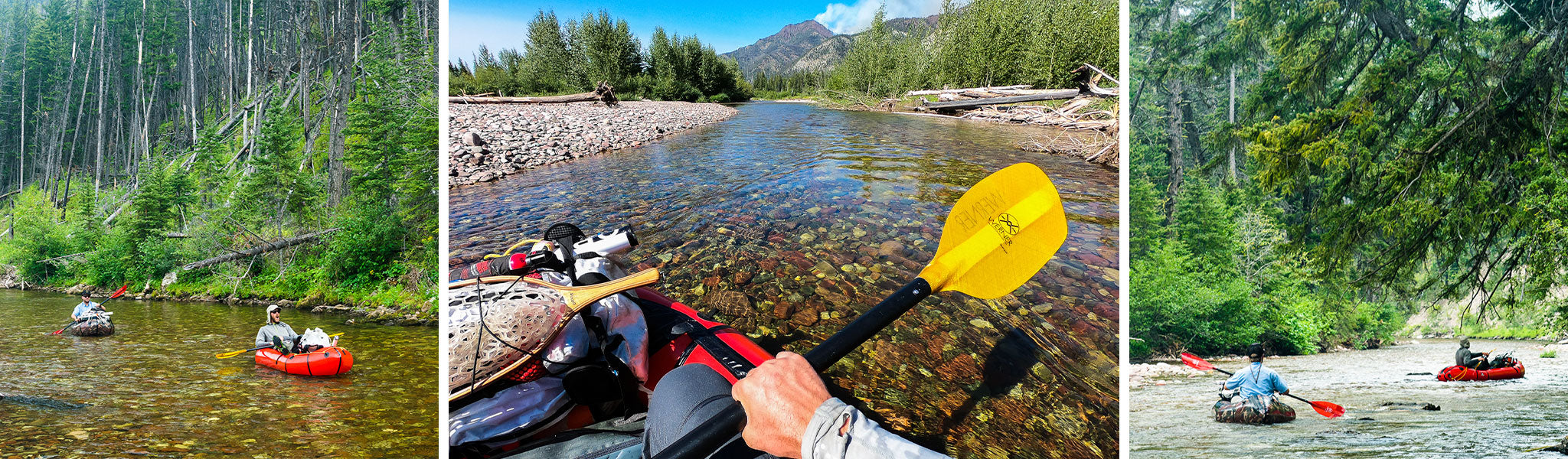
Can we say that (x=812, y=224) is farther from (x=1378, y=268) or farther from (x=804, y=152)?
(x=1378, y=268)

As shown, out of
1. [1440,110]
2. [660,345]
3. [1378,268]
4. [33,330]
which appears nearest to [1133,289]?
[1378,268]

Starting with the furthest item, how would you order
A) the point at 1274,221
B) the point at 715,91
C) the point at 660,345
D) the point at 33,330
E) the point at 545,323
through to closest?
the point at 715,91
the point at 33,330
the point at 1274,221
the point at 660,345
the point at 545,323

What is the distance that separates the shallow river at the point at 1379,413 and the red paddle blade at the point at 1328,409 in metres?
0.03

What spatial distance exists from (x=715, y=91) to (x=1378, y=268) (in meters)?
4.31

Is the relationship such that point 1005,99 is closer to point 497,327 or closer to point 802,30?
point 802,30

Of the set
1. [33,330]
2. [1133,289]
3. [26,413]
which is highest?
[1133,289]

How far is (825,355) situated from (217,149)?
5.03m

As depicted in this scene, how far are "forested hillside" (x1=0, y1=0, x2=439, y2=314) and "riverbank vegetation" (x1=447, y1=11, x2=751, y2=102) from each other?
0.71 metres

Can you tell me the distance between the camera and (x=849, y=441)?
0.53 m

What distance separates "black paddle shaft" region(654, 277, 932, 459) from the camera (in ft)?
2.03

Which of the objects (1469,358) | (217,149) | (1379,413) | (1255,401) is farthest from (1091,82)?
(217,149)

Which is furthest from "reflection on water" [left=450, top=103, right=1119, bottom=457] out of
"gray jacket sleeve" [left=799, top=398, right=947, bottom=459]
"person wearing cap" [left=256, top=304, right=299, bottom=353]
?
"person wearing cap" [left=256, top=304, right=299, bottom=353]

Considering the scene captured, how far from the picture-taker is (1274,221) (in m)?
3.23

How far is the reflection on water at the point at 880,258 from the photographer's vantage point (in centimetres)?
163
